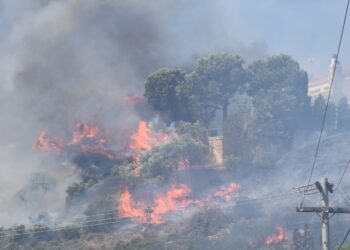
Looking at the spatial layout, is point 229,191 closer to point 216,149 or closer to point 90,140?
point 216,149

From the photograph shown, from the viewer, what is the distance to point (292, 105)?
75750mm

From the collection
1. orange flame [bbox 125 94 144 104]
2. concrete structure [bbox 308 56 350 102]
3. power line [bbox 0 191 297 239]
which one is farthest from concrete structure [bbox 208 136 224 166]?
concrete structure [bbox 308 56 350 102]

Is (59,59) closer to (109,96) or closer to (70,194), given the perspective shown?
(109,96)

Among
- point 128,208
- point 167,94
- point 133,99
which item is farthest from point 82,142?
point 128,208

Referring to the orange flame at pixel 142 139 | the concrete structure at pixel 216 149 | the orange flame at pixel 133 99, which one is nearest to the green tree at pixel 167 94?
the orange flame at pixel 133 99

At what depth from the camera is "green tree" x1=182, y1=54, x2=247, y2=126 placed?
77750mm

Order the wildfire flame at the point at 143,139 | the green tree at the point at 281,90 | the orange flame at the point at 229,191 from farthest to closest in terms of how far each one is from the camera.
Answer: the green tree at the point at 281,90 → the wildfire flame at the point at 143,139 → the orange flame at the point at 229,191

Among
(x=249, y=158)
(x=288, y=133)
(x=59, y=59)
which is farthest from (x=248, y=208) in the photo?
(x=59, y=59)

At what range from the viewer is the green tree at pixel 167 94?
77.8 m

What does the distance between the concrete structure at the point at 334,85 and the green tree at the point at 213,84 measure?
19777mm

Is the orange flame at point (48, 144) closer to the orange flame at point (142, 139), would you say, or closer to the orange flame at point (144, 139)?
the orange flame at point (144, 139)

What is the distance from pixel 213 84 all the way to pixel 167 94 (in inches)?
250

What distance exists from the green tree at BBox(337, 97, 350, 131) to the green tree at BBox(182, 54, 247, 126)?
1515 cm

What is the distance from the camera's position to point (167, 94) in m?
77.8
